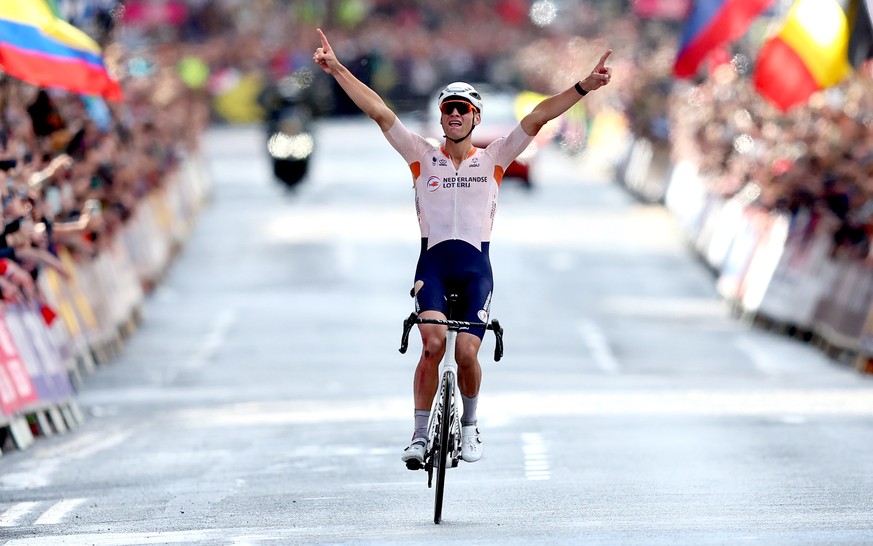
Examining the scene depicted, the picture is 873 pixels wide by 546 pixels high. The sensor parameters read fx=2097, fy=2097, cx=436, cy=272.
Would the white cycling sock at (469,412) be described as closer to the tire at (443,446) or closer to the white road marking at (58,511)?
the tire at (443,446)

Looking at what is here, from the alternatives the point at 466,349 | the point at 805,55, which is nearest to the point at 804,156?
the point at 805,55

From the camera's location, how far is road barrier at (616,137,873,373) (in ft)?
71.6

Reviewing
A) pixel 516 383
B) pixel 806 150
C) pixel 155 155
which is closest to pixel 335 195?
pixel 155 155

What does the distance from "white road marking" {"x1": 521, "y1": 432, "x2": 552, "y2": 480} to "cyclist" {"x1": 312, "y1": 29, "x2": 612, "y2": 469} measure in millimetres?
1835

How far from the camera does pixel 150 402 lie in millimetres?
19719

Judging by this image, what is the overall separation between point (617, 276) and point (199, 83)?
4060 centimetres

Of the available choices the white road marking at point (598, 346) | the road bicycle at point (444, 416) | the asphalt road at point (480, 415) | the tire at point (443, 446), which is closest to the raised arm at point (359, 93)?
the road bicycle at point (444, 416)

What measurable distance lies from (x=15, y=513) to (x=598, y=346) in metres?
12.5

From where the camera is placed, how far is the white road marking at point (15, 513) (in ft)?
38.8

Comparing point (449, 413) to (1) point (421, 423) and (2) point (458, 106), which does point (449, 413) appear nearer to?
(1) point (421, 423)

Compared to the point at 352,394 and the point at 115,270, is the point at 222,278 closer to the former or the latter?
the point at 115,270

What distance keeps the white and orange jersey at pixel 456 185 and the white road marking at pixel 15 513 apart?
9.26 ft

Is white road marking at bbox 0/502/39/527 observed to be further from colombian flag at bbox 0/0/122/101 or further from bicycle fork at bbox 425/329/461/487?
colombian flag at bbox 0/0/122/101

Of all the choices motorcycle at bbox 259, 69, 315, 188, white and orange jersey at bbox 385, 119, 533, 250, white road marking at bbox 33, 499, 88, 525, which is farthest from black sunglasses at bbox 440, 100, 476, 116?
motorcycle at bbox 259, 69, 315, 188
